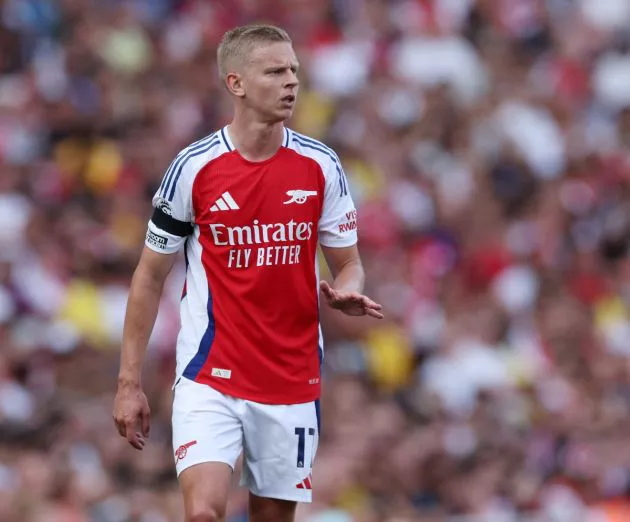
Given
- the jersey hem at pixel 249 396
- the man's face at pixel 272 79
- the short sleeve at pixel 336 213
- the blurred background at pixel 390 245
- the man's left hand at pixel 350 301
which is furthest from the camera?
the blurred background at pixel 390 245

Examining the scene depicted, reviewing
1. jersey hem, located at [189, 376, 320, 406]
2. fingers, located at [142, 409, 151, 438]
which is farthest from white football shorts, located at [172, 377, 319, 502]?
fingers, located at [142, 409, 151, 438]

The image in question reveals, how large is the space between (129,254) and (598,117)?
596 cm

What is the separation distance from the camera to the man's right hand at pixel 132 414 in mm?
6770

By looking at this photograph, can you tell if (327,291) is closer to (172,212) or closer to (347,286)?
(347,286)

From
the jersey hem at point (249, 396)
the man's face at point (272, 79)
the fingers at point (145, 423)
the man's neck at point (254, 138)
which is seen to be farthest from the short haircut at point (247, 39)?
the fingers at point (145, 423)

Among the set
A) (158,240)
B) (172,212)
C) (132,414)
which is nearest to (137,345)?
(132,414)

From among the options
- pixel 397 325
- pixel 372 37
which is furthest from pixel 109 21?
pixel 397 325

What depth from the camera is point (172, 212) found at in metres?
6.84

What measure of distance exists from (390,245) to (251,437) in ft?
21.2

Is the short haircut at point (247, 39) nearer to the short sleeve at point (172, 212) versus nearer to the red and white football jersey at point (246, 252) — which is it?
the red and white football jersey at point (246, 252)

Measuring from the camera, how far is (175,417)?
6938 mm

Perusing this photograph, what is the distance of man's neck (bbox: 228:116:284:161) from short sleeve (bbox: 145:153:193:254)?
0.26m

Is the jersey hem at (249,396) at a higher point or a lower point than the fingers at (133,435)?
higher

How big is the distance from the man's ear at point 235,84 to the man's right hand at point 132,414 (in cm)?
127
